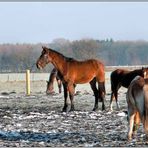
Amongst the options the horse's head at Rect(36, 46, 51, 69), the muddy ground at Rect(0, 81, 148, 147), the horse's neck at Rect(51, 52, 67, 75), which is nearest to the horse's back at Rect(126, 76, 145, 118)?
the muddy ground at Rect(0, 81, 148, 147)

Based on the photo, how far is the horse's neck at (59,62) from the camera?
55.9 ft

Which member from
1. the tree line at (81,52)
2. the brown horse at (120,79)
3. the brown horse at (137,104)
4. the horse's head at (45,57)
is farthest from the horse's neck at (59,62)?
the tree line at (81,52)

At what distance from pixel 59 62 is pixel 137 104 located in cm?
823

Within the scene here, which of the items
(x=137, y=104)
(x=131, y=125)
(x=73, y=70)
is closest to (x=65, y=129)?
(x=131, y=125)

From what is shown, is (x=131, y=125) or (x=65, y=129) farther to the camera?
(x=65, y=129)

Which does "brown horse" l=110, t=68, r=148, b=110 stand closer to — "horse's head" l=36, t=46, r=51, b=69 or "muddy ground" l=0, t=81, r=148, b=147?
"muddy ground" l=0, t=81, r=148, b=147

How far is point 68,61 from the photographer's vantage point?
17.3 meters

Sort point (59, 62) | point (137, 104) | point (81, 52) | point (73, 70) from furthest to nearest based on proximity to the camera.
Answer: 1. point (81, 52)
2. point (73, 70)
3. point (59, 62)
4. point (137, 104)

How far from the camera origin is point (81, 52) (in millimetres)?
→ 74438

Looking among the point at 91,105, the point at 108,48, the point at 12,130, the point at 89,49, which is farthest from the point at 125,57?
the point at 12,130

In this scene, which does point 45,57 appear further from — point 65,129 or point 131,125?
point 131,125

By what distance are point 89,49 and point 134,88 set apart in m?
66.9

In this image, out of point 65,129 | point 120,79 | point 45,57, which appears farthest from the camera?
point 120,79

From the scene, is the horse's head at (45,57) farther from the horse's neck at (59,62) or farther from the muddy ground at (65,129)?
the muddy ground at (65,129)
